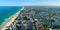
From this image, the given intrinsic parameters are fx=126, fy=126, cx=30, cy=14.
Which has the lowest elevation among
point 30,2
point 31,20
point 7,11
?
point 31,20

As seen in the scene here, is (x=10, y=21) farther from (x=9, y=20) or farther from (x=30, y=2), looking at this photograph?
(x=30, y=2)

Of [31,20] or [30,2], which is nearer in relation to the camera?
[31,20]

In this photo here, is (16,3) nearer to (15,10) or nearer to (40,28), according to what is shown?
(15,10)

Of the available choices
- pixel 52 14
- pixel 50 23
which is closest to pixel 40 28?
pixel 50 23

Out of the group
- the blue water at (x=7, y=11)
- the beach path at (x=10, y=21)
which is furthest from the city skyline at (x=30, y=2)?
the beach path at (x=10, y=21)

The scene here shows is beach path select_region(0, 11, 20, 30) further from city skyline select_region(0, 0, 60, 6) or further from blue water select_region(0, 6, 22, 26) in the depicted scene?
city skyline select_region(0, 0, 60, 6)

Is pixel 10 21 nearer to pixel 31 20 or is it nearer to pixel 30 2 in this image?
pixel 31 20

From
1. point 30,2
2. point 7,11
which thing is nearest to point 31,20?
point 30,2

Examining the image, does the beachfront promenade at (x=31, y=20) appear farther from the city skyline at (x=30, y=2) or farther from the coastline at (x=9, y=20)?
the city skyline at (x=30, y=2)

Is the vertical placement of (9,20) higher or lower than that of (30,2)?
lower

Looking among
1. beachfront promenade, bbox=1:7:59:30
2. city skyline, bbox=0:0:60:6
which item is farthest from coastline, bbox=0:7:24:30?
city skyline, bbox=0:0:60:6
